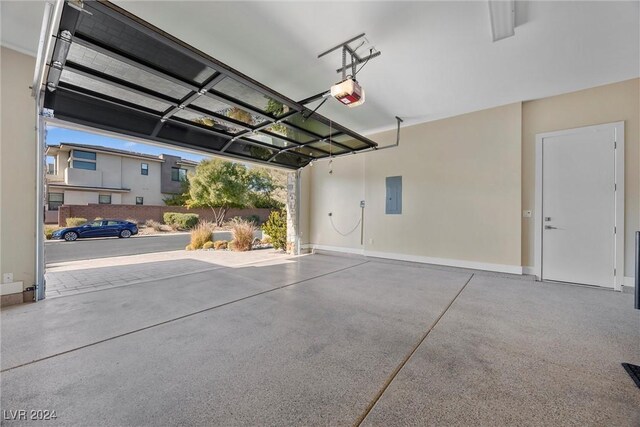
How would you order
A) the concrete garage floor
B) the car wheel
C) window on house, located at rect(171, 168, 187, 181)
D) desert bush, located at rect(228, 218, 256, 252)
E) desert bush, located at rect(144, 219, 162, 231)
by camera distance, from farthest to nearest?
window on house, located at rect(171, 168, 187, 181) < desert bush, located at rect(144, 219, 162, 231) < the car wheel < desert bush, located at rect(228, 218, 256, 252) < the concrete garage floor

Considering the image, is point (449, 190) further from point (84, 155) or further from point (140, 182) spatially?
Answer: point (84, 155)

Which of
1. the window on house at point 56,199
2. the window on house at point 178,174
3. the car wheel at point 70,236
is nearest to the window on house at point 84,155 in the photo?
the window on house at point 56,199

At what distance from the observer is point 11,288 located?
3111 millimetres

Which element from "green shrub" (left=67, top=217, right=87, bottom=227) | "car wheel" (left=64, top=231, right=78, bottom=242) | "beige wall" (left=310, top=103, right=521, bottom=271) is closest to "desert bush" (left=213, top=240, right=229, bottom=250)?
"beige wall" (left=310, top=103, right=521, bottom=271)

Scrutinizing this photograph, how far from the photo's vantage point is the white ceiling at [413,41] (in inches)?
103

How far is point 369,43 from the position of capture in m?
3.15

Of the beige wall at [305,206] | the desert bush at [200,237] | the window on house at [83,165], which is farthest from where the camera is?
the window on house at [83,165]

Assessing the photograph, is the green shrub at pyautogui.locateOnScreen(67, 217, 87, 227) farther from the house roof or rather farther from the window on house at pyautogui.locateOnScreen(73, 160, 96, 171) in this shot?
the window on house at pyautogui.locateOnScreen(73, 160, 96, 171)

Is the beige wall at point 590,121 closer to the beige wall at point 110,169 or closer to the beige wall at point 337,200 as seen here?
the beige wall at point 337,200

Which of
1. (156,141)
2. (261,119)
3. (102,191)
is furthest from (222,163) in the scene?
(261,119)

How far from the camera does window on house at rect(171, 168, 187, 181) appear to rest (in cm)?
1691

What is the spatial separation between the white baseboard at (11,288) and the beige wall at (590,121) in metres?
7.83

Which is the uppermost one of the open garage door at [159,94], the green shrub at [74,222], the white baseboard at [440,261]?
the open garage door at [159,94]

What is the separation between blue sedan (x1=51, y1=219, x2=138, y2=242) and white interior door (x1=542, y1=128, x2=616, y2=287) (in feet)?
47.4
